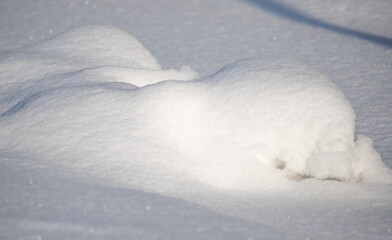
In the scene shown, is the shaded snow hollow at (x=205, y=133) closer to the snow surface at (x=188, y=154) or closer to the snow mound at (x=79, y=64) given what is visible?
the snow surface at (x=188, y=154)

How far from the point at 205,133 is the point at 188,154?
0.51ft

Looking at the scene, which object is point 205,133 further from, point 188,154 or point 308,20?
point 308,20

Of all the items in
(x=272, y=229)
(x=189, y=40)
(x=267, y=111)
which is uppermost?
(x=267, y=111)

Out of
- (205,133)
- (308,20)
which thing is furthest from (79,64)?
(308,20)

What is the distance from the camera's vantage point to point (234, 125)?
201 cm

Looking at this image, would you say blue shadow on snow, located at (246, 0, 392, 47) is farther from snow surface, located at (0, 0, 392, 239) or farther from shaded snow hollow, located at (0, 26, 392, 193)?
shaded snow hollow, located at (0, 26, 392, 193)

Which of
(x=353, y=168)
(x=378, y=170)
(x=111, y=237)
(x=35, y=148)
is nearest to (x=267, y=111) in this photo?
(x=353, y=168)

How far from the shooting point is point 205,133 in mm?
2037

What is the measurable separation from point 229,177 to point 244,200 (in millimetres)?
153

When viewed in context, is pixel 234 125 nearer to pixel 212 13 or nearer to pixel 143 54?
pixel 143 54

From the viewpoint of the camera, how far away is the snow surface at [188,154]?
1456 millimetres

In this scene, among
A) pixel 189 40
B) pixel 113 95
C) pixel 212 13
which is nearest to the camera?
pixel 113 95

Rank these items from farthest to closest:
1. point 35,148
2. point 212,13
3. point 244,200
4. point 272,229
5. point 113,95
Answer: point 212,13 → point 113,95 → point 35,148 → point 244,200 → point 272,229

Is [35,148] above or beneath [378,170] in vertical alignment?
beneath
